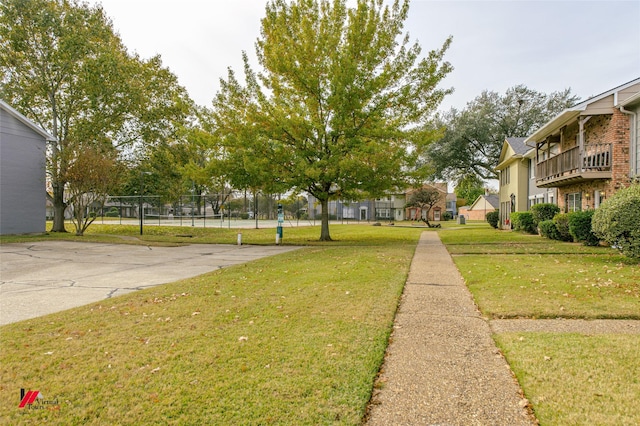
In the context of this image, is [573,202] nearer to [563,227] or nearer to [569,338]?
[563,227]

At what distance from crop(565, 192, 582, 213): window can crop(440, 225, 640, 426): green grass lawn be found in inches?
309

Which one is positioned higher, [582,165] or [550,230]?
[582,165]

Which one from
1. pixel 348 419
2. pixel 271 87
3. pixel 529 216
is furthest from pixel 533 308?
pixel 529 216

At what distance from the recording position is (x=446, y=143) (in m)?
34.0

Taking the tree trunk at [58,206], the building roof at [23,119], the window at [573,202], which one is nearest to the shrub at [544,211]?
the window at [573,202]

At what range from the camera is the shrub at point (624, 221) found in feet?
30.5

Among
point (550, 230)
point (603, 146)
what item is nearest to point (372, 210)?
point (550, 230)

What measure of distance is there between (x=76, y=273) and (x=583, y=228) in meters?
16.6

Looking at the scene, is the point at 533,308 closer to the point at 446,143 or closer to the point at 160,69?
the point at 160,69

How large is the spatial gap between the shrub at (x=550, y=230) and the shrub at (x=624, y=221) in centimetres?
732

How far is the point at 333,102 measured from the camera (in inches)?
629

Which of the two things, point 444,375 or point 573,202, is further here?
point 573,202

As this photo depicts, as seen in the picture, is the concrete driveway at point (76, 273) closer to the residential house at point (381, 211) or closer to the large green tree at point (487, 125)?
the large green tree at point (487, 125)

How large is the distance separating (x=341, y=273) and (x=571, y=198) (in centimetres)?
1563
